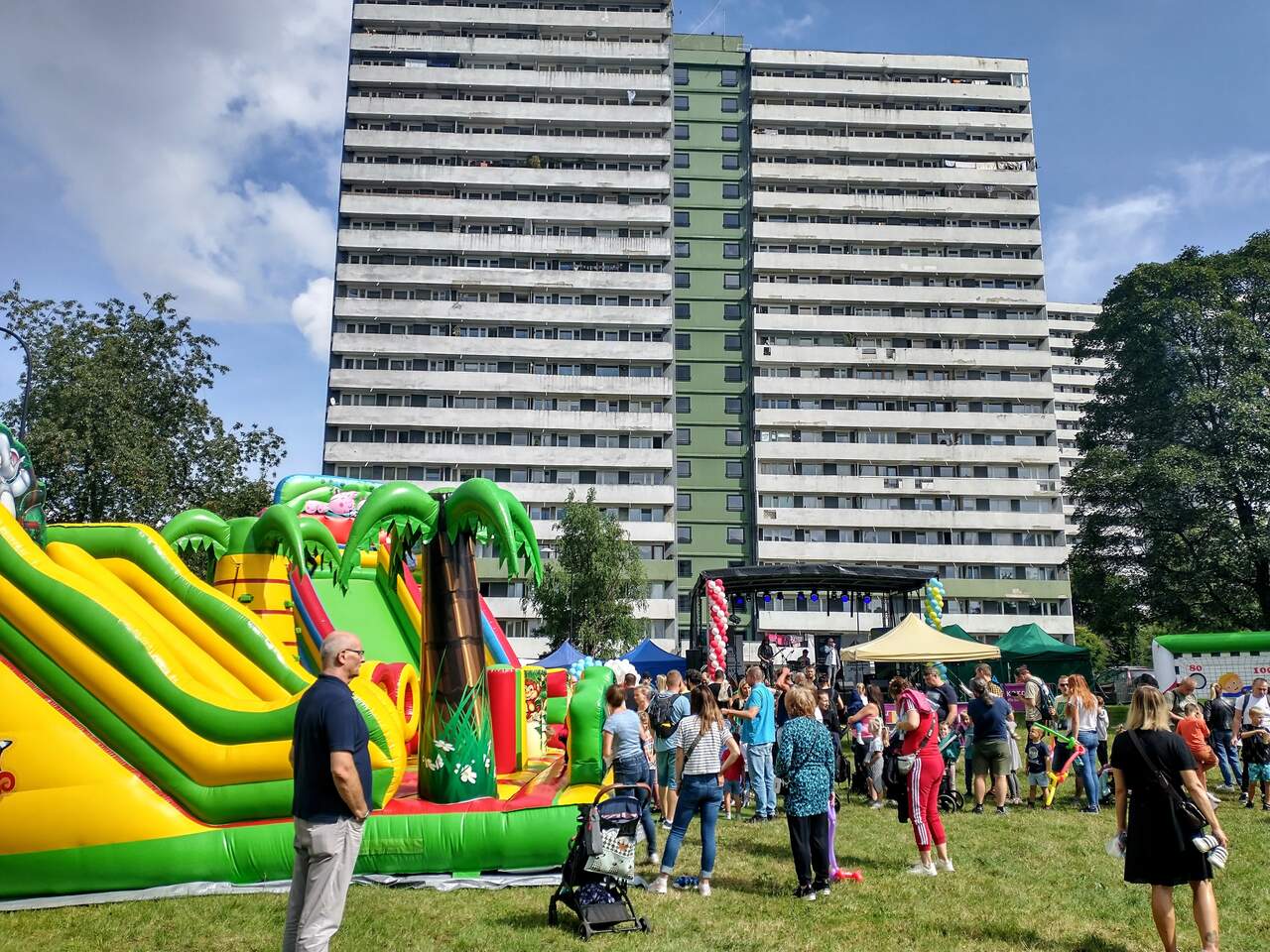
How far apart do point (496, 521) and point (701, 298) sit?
51.2 metres

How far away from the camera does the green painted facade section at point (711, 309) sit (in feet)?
185

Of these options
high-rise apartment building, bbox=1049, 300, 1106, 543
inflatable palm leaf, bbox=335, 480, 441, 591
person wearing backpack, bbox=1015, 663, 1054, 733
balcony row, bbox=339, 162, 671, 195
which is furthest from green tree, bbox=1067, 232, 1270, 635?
high-rise apartment building, bbox=1049, 300, 1106, 543

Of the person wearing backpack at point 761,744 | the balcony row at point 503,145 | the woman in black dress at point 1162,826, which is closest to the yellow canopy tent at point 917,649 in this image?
the person wearing backpack at point 761,744

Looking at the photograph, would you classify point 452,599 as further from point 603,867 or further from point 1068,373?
point 1068,373

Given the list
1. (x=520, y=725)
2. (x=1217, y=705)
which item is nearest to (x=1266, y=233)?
(x=1217, y=705)

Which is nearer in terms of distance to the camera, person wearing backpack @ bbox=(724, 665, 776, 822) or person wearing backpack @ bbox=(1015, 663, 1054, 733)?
person wearing backpack @ bbox=(724, 665, 776, 822)

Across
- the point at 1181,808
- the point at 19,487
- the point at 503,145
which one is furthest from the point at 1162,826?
the point at 503,145

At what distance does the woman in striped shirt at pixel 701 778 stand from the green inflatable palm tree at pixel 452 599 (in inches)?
76.7

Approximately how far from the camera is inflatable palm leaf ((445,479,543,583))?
357 inches

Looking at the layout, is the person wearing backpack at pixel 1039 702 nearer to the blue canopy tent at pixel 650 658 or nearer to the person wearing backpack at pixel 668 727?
the person wearing backpack at pixel 668 727

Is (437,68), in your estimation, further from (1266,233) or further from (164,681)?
(164,681)

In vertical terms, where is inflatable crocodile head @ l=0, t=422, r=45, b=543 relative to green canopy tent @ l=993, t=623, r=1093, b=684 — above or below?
above

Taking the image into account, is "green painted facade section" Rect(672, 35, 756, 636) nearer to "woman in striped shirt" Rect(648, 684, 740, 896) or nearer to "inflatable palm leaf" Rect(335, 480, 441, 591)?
"inflatable palm leaf" Rect(335, 480, 441, 591)

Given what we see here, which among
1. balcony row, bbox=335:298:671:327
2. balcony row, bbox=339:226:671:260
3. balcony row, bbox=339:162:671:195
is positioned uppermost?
balcony row, bbox=339:162:671:195
